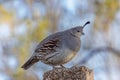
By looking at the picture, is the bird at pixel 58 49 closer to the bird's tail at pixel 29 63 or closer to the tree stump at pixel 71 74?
the bird's tail at pixel 29 63

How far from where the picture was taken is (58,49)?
22.9 feet

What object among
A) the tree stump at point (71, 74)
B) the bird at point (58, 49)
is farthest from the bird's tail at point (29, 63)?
the tree stump at point (71, 74)

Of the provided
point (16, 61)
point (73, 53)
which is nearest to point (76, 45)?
point (73, 53)

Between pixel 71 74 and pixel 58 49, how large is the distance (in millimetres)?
2691

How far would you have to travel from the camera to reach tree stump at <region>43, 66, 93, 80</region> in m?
4.25

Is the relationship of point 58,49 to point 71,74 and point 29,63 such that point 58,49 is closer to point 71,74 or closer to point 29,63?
point 29,63

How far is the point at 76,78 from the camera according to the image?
4.22 m

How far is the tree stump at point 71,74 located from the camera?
4248 millimetres

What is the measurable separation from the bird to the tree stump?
2.30 m

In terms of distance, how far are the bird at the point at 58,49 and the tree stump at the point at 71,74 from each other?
2.30 m

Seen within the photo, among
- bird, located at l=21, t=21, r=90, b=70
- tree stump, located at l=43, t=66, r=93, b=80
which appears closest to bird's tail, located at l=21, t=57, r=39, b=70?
bird, located at l=21, t=21, r=90, b=70

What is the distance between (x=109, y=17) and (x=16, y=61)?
361 cm

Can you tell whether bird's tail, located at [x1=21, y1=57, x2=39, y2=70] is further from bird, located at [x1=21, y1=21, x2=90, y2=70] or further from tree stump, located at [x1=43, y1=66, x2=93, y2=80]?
tree stump, located at [x1=43, y1=66, x2=93, y2=80]

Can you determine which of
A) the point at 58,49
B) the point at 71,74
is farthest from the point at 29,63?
the point at 71,74
